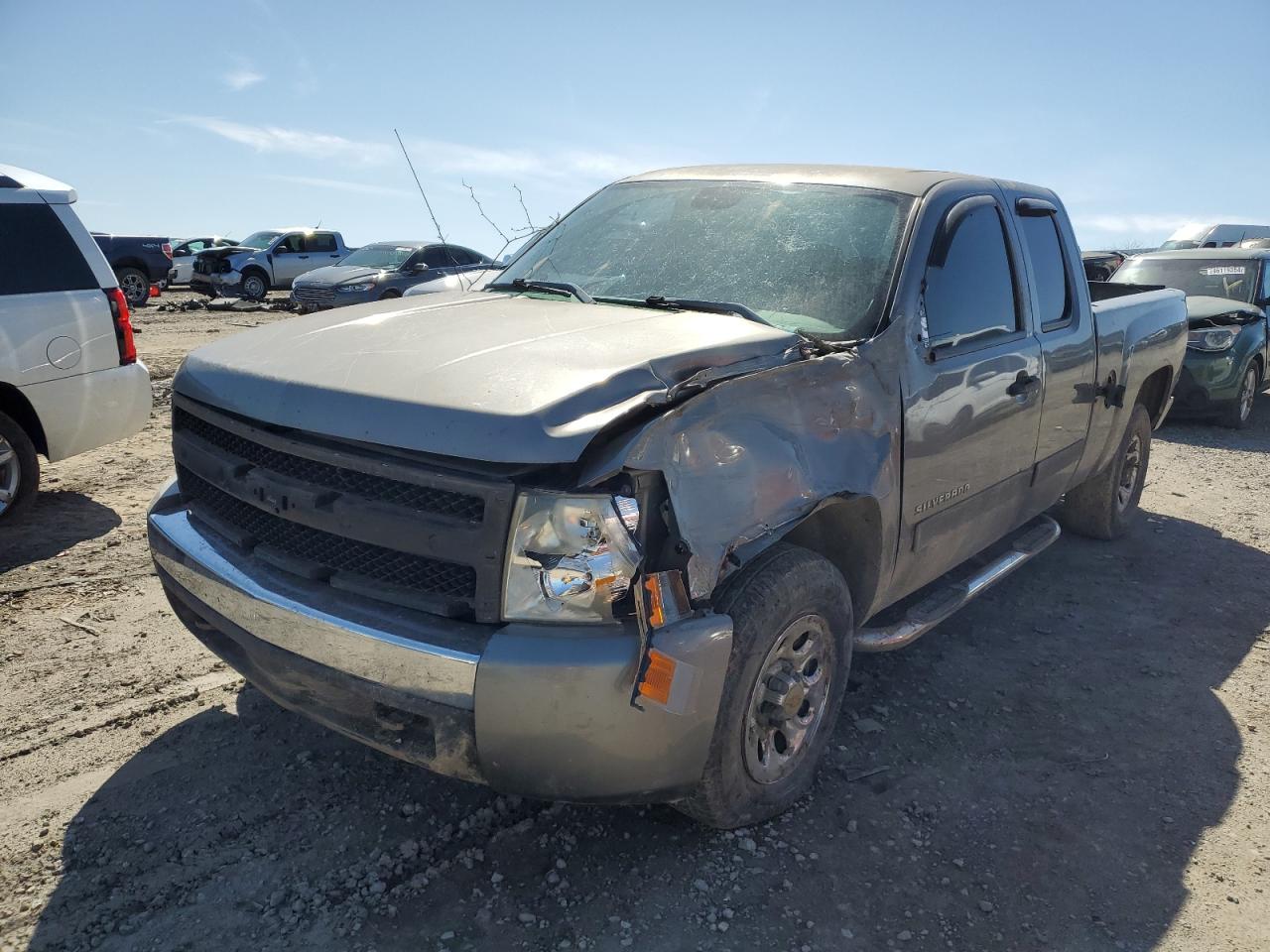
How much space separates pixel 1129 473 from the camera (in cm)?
580

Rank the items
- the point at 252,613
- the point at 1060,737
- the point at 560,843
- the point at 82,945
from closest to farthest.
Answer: the point at 82,945
the point at 252,613
the point at 560,843
the point at 1060,737

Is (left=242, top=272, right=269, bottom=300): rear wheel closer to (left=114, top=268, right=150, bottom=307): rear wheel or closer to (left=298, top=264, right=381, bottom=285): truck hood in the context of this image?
(left=114, top=268, right=150, bottom=307): rear wheel

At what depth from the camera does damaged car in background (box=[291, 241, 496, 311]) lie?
52.1ft

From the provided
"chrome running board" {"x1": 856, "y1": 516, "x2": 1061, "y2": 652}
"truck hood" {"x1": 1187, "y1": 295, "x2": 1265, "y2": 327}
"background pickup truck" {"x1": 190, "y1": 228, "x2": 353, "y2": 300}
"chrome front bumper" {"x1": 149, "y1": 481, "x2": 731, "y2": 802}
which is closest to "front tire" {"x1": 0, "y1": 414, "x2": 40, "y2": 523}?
"chrome front bumper" {"x1": 149, "y1": 481, "x2": 731, "y2": 802}

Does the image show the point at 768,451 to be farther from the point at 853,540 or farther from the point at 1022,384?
the point at 1022,384

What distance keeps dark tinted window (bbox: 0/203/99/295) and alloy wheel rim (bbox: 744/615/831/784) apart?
4.60 meters

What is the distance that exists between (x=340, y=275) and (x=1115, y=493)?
548 inches

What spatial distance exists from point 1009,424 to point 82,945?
11.1ft

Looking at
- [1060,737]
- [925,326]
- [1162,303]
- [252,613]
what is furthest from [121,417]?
[1162,303]

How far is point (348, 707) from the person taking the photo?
7.77 feet

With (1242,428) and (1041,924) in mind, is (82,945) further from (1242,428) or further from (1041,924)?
(1242,428)

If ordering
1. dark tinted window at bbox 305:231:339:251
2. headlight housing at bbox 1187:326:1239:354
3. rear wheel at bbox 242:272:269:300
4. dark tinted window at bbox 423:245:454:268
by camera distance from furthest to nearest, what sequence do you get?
1. dark tinted window at bbox 305:231:339:251
2. rear wheel at bbox 242:272:269:300
3. dark tinted window at bbox 423:245:454:268
4. headlight housing at bbox 1187:326:1239:354

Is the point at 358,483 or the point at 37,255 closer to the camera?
the point at 358,483

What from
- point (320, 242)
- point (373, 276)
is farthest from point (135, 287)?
point (373, 276)
